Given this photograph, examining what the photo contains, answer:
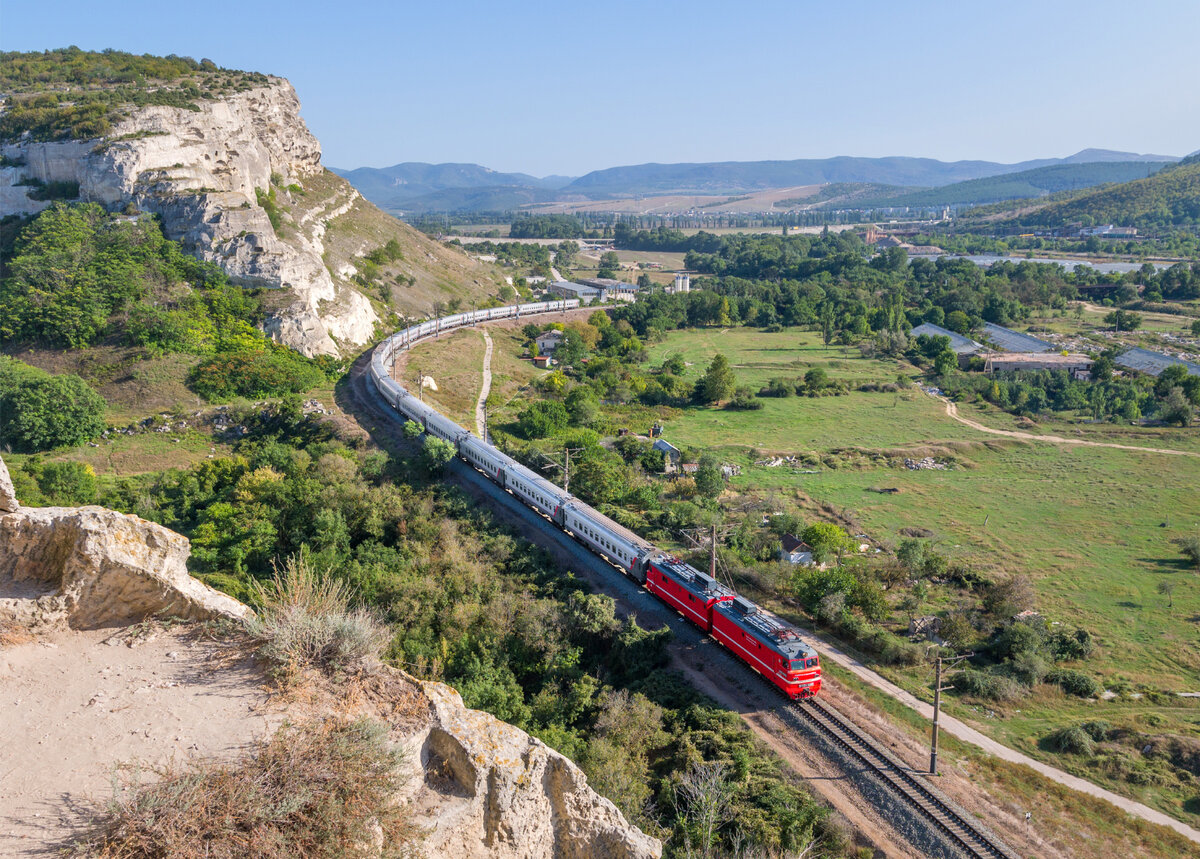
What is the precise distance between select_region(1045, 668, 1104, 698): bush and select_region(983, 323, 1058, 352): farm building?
64429 millimetres

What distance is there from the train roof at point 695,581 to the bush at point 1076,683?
1160 centimetres

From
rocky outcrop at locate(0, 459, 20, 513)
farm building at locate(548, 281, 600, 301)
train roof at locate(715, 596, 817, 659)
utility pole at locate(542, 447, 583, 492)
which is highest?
rocky outcrop at locate(0, 459, 20, 513)

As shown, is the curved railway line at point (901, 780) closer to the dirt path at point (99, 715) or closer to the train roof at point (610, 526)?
the train roof at point (610, 526)

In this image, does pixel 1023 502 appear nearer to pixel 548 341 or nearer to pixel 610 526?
pixel 610 526

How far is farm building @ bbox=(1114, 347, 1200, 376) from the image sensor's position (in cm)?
6818

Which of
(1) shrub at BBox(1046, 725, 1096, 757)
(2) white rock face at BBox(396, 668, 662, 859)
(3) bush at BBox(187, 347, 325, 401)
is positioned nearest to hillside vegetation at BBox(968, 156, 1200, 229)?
(1) shrub at BBox(1046, 725, 1096, 757)

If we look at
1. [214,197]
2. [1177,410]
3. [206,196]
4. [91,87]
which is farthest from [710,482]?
[91,87]

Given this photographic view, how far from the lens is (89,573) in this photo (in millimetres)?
10969

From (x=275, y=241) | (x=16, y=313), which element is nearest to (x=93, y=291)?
(x=16, y=313)

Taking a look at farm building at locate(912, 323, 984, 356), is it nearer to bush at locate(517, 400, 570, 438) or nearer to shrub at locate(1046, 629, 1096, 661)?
bush at locate(517, 400, 570, 438)

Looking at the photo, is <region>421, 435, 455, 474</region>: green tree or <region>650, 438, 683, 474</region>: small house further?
<region>650, 438, 683, 474</region>: small house

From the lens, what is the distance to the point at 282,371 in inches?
1991

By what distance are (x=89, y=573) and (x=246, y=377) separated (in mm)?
42248

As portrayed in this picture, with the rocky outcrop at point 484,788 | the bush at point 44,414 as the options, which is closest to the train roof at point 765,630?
the rocky outcrop at point 484,788
